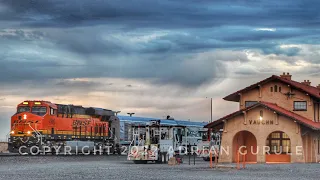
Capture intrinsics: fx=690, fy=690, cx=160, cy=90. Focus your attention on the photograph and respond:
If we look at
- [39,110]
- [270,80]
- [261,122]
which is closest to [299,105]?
[270,80]

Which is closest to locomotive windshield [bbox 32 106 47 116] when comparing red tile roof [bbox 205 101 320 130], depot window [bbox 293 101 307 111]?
red tile roof [bbox 205 101 320 130]

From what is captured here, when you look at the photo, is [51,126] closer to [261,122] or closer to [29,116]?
[29,116]

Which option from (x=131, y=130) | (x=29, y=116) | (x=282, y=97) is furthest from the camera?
(x=131, y=130)

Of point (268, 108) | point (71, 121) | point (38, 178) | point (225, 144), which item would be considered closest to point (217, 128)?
point (225, 144)

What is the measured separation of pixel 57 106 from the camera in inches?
2443

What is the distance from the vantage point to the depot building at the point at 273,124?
5034 cm

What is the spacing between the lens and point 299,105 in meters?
54.2

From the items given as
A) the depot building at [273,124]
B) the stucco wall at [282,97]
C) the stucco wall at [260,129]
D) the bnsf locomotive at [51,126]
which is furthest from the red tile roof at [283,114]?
the bnsf locomotive at [51,126]

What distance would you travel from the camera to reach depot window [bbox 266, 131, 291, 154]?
52.5 metres

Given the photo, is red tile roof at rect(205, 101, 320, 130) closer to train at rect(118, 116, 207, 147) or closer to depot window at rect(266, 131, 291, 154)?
depot window at rect(266, 131, 291, 154)

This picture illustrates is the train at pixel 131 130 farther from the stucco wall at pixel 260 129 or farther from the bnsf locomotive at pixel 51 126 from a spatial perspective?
the stucco wall at pixel 260 129

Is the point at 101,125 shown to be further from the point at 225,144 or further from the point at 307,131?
the point at 307,131

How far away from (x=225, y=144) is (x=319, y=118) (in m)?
7.91

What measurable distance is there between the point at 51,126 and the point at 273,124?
20464mm
